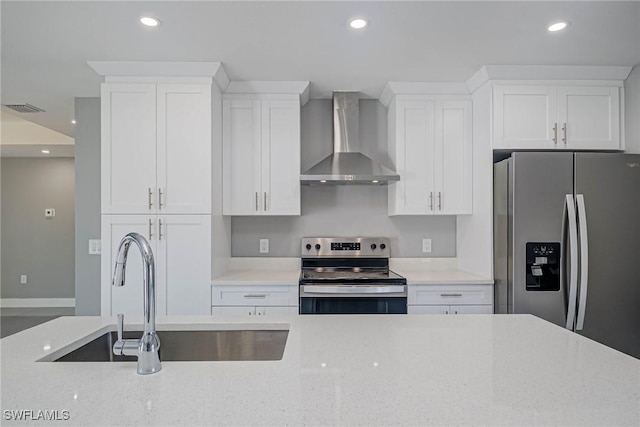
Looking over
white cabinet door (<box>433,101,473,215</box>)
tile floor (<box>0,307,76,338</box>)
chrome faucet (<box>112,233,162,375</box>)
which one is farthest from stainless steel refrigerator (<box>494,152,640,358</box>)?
tile floor (<box>0,307,76,338</box>)

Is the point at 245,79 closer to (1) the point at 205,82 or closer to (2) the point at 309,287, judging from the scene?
(1) the point at 205,82

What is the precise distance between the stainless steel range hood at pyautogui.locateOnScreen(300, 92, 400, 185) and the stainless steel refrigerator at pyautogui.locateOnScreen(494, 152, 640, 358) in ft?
3.10

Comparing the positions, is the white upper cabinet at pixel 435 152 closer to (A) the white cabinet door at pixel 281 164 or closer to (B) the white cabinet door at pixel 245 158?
(A) the white cabinet door at pixel 281 164

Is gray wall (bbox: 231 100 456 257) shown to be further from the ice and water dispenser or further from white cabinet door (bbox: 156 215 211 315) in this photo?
the ice and water dispenser

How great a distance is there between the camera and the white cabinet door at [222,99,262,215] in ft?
9.87

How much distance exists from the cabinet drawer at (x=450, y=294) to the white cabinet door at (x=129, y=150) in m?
1.96

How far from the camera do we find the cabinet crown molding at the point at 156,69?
259cm

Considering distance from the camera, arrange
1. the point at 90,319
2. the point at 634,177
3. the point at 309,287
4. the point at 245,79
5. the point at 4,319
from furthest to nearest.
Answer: the point at 4,319 → the point at 245,79 → the point at 309,287 → the point at 634,177 → the point at 90,319

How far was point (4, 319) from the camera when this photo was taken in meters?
5.12

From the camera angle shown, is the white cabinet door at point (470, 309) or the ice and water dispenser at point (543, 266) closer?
the ice and water dispenser at point (543, 266)

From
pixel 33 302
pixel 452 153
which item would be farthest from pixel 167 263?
pixel 33 302

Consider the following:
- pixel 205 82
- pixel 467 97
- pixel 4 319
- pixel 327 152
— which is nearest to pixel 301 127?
pixel 327 152

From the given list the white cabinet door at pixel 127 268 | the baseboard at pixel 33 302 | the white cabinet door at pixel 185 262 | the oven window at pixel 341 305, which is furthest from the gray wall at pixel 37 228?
the oven window at pixel 341 305

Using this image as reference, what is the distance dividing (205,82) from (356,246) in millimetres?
1758
